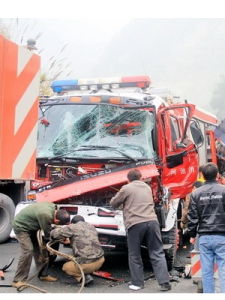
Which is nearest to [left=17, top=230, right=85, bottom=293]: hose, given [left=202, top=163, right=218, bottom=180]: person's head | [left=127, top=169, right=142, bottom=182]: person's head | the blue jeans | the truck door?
[left=127, top=169, right=142, bottom=182]: person's head

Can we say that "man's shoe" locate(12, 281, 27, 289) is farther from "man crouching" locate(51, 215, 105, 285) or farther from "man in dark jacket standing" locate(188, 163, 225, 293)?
"man in dark jacket standing" locate(188, 163, 225, 293)

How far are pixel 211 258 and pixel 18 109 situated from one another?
9.39 ft

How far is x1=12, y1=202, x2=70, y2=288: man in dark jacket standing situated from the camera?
556 centimetres

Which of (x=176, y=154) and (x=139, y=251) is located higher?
(x=176, y=154)

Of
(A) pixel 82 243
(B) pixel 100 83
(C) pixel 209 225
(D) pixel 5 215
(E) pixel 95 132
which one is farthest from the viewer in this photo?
(D) pixel 5 215

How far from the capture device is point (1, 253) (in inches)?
293

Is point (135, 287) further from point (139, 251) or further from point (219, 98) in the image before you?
point (219, 98)

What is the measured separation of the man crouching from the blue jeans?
1.46 metres

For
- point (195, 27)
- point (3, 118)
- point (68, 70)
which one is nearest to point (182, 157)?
point (3, 118)

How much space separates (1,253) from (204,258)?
12.5 ft

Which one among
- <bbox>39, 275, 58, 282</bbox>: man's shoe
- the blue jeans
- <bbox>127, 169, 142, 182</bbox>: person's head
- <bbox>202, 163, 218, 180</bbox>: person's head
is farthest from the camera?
<bbox>39, 275, 58, 282</bbox>: man's shoe

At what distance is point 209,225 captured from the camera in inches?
181

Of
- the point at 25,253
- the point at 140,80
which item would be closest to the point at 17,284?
the point at 25,253

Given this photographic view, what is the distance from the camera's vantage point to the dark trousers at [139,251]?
550cm
